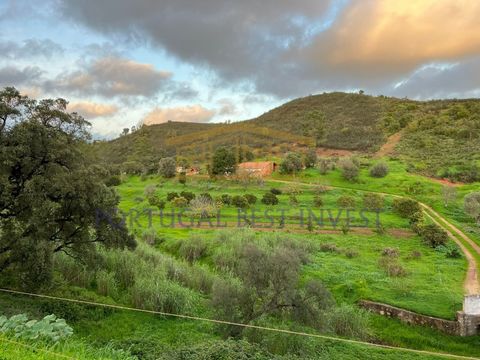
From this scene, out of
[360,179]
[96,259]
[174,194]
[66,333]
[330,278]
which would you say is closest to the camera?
[66,333]

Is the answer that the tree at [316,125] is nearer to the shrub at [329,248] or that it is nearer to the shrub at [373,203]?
the shrub at [373,203]

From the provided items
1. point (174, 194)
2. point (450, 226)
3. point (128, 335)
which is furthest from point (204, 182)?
point (128, 335)

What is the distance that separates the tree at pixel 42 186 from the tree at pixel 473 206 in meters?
32.5

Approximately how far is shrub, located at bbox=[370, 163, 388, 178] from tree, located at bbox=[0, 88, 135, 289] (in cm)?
4462

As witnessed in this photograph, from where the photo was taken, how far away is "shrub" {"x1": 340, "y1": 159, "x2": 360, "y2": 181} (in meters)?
54.2

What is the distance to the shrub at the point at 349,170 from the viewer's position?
54.2 m

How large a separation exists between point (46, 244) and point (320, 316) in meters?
10.0

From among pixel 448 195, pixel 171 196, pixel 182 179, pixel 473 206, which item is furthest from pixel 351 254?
pixel 182 179

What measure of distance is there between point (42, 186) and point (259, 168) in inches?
1866

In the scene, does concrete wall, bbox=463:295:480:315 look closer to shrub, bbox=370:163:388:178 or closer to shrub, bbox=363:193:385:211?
shrub, bbox=363:193:385:211

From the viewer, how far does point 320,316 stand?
1566cm

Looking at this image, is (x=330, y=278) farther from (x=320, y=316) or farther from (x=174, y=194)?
(x=174, y=194)

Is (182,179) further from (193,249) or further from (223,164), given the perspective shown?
(193,249)

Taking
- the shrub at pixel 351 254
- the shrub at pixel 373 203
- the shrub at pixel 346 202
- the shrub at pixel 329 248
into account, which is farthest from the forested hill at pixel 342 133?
the shrub at pixel 351 254
